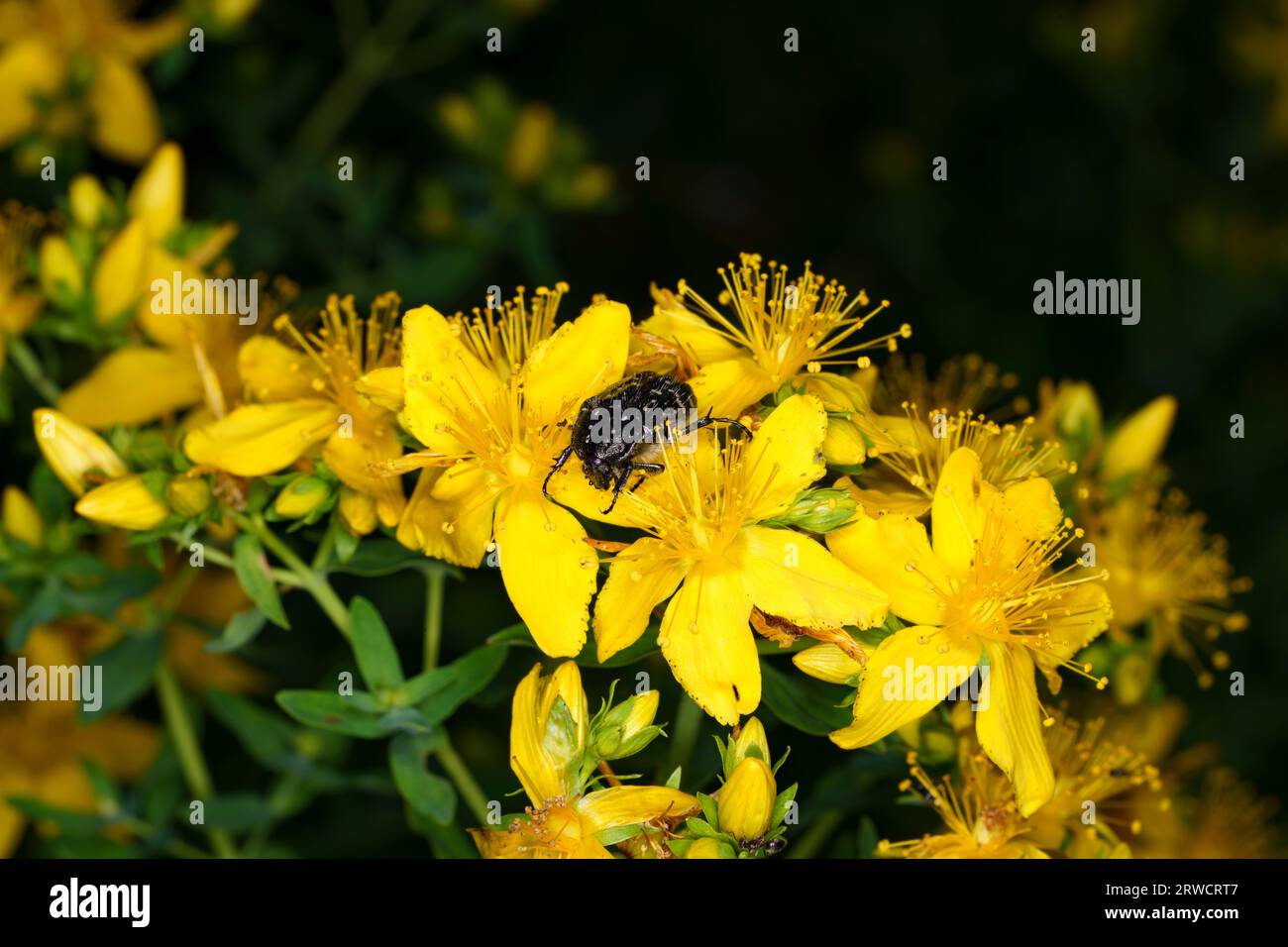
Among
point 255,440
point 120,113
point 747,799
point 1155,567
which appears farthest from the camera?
point 120,113

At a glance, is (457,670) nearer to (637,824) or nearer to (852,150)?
(637,824)

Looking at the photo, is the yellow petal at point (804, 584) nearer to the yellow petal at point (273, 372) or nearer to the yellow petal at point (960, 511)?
the yellow petal at point (960, 511)

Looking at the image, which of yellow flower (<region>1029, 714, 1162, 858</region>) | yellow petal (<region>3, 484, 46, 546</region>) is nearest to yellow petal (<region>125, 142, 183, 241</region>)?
yellow petal (<region>3, 484, 46, 546</region>)

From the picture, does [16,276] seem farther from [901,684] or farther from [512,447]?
[901,684]

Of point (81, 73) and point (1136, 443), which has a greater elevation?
point (81, 73)

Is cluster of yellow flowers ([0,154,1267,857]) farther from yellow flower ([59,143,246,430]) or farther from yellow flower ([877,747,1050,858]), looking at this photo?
yellow flower ([59,143,246,430])

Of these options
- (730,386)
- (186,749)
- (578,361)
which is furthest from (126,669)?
(730,386)

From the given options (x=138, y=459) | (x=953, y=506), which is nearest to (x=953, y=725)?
(x=953, y=506)
